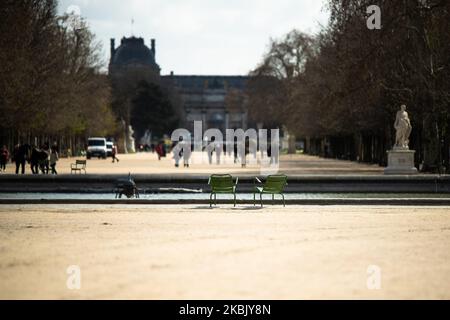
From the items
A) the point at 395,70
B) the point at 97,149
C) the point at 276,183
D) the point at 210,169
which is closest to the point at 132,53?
the point at 97,149

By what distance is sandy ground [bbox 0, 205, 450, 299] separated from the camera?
11.3 meters

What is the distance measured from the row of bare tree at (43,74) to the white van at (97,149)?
202cm

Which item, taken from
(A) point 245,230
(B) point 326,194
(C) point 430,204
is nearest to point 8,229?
(A) point 245,230

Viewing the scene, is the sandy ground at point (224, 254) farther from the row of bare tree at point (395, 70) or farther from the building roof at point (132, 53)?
the building roof at point (132, 53)

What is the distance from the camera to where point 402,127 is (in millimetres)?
42219

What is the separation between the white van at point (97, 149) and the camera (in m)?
83.0

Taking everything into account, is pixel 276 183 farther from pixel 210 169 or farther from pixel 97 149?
pixel 97 149

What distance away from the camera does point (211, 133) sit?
19512cm

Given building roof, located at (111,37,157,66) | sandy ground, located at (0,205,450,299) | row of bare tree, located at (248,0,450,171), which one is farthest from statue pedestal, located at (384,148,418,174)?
building roof, located at (111,37,157,66)

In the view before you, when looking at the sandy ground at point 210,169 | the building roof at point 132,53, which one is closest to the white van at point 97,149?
the sandy ground at point 210,169

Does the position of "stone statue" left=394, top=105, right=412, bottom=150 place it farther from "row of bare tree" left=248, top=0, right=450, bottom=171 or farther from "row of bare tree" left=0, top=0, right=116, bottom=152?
"row of bare tree" left=0, top=0, right=116, bottom=152

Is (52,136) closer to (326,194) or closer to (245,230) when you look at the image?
(326,194)

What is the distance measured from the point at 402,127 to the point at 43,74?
25256 mm
